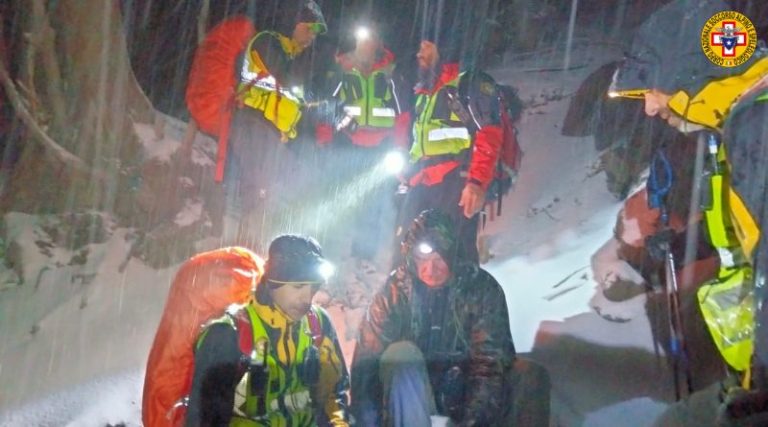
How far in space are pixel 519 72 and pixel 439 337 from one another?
4.28 ft

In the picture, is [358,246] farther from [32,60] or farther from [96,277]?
[32,60]

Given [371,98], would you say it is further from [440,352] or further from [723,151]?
[723,151]

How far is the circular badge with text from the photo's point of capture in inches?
140

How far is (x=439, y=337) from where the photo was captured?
343 centimetres

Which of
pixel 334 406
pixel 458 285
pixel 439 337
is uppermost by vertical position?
pixel 458 285

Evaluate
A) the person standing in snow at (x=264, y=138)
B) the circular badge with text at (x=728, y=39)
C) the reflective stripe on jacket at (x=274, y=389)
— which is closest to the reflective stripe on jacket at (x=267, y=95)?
the person standing in snow at (x=264, y=138)

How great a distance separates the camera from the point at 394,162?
3.71 m

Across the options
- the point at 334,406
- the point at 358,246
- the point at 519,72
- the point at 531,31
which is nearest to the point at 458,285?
the point at 358,246

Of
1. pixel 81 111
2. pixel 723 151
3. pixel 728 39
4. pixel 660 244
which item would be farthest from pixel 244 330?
pixel 728 39

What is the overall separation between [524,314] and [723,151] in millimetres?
1075

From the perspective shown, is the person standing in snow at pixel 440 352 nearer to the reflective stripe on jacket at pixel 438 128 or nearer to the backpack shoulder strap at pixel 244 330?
the reflective stripe on jacket at pixel 438 128

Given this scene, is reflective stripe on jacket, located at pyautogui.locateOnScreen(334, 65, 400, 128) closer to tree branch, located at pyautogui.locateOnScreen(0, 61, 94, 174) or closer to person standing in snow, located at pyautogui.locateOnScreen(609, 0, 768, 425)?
person standing in snow, located at pyautogui.locateOnScreen(609, 0, 768, 425)

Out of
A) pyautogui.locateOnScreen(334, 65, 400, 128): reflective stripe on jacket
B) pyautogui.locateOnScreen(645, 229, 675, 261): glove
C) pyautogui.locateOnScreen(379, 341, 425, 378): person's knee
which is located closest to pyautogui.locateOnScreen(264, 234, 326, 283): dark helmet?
pyautogui.locateOnScreen(379, 341, 425, 378): person's knee

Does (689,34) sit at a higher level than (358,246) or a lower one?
higher
